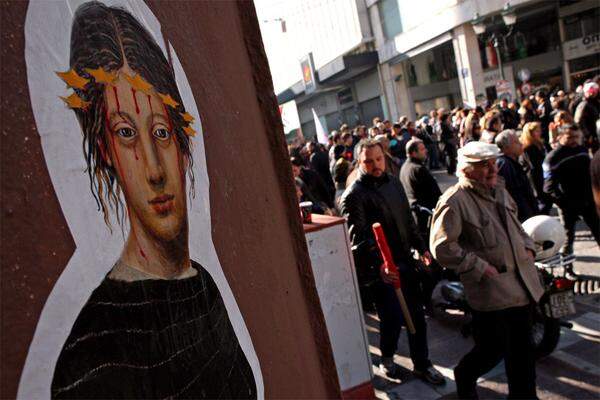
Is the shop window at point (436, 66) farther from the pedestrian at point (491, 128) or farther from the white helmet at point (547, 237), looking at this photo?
the white helmet at point (547, 237)

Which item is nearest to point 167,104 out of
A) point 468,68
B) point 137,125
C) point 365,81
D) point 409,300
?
point 137,125

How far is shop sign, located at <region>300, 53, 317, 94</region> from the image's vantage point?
40.8m

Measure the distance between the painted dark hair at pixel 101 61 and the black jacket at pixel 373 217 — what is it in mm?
3086

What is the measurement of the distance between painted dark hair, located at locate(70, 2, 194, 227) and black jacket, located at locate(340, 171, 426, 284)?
10.1ft

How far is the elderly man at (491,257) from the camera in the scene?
10.8 ft

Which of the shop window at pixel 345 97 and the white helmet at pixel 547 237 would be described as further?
the shop window at pixel 345 97

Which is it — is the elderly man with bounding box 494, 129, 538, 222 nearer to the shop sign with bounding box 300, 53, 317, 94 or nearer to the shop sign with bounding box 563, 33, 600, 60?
the shop sign with bounding box 563, 33, 600, 60

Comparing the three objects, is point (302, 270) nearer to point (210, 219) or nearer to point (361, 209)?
point (210, 219)

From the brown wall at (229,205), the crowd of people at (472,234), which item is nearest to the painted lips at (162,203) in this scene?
the brown wall at (229,205)

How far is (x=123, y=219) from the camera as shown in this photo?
101cm

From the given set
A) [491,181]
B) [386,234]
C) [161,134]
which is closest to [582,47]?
[386,234]

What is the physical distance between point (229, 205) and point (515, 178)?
4.22 m

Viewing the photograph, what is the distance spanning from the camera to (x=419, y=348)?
166 inches

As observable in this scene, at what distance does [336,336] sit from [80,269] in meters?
3.18
